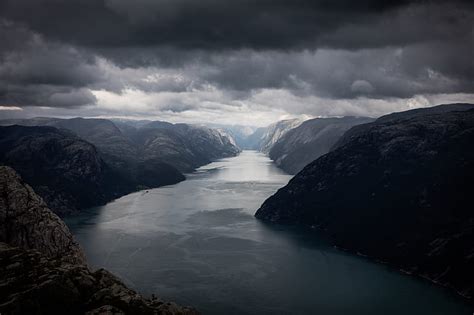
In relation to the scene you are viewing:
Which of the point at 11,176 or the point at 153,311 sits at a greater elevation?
the point at 11,176

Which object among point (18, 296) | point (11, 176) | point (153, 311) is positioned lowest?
point (153, 311)

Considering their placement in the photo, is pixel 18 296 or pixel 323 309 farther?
pixel 323 309

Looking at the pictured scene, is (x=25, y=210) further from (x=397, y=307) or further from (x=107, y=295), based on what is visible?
(x=397, y=307)

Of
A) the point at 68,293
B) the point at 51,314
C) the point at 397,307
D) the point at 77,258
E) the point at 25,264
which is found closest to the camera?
the point at 51,314

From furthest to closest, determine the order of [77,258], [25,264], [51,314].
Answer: [77,258], [25,264], [51,314]

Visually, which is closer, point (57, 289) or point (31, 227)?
point (57, 289)

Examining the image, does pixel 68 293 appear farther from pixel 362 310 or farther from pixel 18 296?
pixel 362 310

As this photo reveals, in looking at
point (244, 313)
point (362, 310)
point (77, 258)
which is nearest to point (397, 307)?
point (362, 310)

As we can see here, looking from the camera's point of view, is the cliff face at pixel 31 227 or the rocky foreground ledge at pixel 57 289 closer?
the rocky foreground ledge at pixel 57 289

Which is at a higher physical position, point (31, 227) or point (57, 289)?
point (31, 227)

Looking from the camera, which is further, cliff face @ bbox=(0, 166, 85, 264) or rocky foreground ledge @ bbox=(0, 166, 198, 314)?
cliff face @ bbox=(0, 166, 85, 264)
